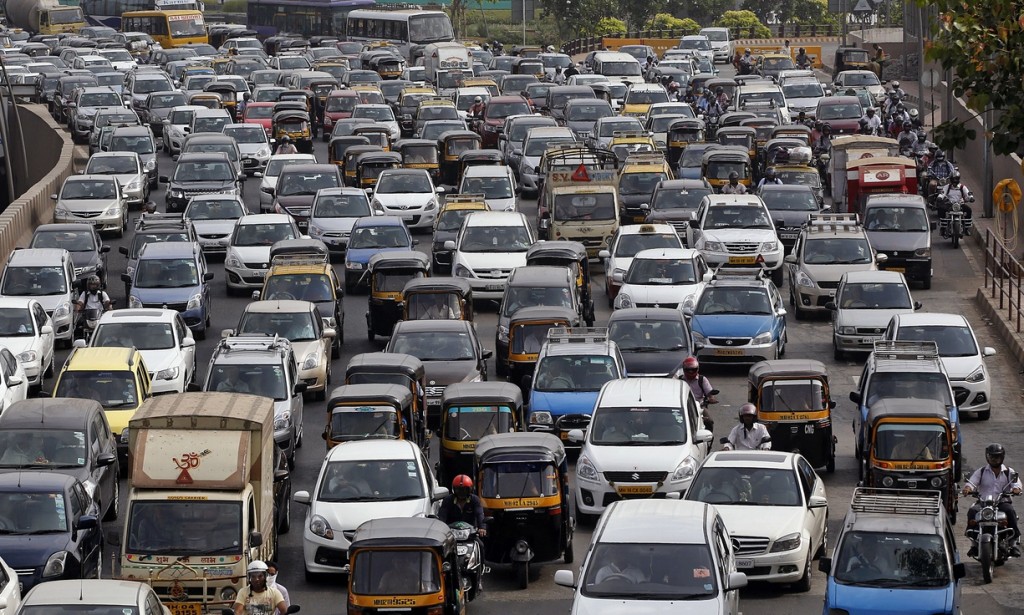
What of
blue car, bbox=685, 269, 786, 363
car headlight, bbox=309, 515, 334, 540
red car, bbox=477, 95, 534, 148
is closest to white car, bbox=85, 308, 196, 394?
blue car, bbox=685, 269, 786, 363

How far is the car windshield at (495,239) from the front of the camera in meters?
38.7

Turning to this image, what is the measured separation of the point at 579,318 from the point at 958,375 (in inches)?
254

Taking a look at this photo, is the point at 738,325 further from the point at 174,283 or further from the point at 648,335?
the point at 174,283

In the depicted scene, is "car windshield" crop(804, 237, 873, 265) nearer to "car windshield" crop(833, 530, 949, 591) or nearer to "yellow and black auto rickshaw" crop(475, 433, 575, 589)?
"yellow and black auto rickshaw" crop(475, 433, 575, 589)

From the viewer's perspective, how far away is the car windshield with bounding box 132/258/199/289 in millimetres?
36312

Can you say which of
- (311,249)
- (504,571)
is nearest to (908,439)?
(504,571)

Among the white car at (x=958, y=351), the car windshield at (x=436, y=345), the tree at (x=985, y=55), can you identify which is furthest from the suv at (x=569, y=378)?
the tree at (x=985, y=55)

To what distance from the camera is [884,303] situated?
112 feet

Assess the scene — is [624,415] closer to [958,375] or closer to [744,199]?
[958,375]

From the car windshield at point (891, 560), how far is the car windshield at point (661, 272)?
16899 millimetres

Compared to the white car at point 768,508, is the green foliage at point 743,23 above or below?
above

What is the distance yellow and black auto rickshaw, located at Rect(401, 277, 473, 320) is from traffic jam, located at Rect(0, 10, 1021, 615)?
0.05 metres

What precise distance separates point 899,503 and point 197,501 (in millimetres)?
7104

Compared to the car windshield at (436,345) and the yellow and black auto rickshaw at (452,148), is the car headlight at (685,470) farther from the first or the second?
the yellow and black auto rickshaw at (452,148)
